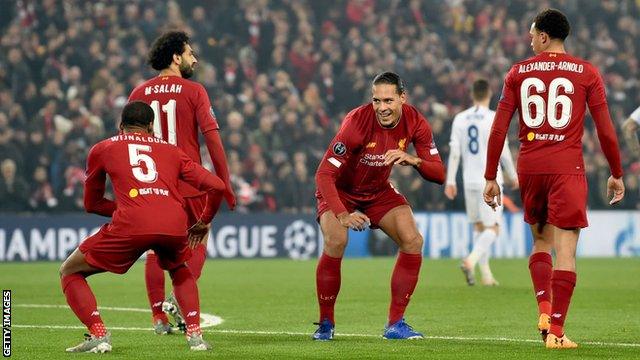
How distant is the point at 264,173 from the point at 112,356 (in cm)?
1569

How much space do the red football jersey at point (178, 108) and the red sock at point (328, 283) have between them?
1178 millimetres

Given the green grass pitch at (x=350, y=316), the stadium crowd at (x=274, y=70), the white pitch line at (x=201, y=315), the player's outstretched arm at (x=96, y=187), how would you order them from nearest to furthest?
the player's outstretched arm at (x=96, y=187) < the green grass pitch at (x=350, y=316) < the white pitch line at (x=201, y=315) < the stadium crowd at (x=274, y=70)

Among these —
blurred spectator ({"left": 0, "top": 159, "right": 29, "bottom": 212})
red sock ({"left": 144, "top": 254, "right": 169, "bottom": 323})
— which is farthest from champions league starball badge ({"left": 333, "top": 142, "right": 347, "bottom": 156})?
blurred spectator ({"left": 0, "top": 159, "right": 29, "bottom": 212})

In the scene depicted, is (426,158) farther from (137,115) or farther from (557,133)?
(137,115)

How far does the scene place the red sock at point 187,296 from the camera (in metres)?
8.91

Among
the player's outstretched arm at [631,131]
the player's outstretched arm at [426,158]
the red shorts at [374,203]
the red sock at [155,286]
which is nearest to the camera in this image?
the player's outstretched arm at [426,158]

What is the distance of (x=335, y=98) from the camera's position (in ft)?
88.3

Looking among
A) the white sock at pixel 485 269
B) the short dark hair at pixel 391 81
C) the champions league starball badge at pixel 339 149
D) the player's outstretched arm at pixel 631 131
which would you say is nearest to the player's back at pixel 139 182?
the champions league starball badge at pixel 339 149

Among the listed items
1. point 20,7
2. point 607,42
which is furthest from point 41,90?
point 607,42

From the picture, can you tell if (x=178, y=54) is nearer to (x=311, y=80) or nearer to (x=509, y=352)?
(x=509, y=352)

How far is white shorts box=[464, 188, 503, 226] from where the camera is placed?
17.1 m

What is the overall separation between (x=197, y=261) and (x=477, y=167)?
750 cm

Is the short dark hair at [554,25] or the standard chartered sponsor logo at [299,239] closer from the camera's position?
the short dark hair at [554,25]

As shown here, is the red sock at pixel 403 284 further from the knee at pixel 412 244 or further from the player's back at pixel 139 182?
the player's back at pixel 139 182
